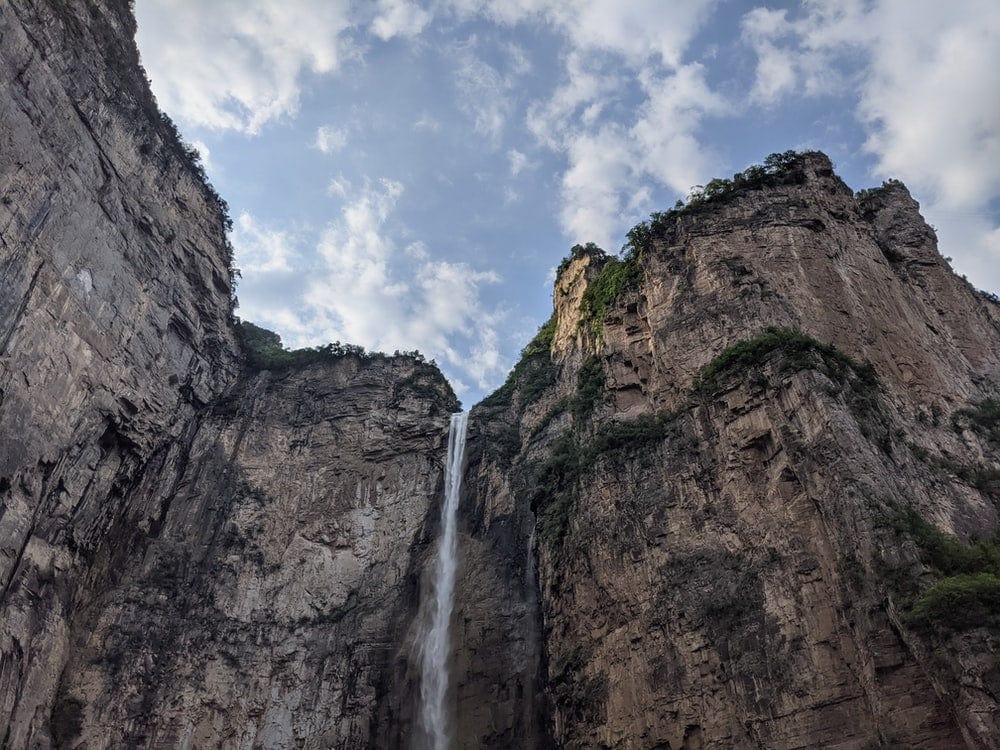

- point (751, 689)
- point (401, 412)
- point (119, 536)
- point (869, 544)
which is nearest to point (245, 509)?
point (119, 536)

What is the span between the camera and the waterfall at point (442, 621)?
25.3 meters

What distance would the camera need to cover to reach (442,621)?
1093 inches

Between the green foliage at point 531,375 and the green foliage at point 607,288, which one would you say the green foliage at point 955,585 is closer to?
the green foliage at point 607,288

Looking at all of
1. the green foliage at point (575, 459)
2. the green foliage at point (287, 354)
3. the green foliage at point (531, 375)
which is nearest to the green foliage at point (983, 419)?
the green foliage at point (575, 459)

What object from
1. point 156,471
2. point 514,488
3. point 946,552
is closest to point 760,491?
point 946,552

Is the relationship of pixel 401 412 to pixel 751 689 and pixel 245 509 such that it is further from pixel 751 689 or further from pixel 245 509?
pixel 751 689

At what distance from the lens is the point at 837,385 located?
20.4 m

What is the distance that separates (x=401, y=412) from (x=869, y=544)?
883 inches

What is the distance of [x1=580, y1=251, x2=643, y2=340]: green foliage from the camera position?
2977cm

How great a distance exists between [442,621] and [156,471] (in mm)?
12831

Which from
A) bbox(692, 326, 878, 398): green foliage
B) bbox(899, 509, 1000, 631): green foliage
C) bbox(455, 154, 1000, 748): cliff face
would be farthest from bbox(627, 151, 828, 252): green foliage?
bbox(899, 509, 1000, 631): green foliage

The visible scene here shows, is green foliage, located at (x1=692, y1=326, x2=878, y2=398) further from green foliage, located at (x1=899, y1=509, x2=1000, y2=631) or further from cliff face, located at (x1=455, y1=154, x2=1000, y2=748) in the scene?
green foliage, located at (x1=899, y1=509, x2=1000, y2=631)

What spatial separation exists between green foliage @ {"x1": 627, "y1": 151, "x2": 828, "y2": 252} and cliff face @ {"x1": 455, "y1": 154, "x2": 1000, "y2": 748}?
0.42 ft

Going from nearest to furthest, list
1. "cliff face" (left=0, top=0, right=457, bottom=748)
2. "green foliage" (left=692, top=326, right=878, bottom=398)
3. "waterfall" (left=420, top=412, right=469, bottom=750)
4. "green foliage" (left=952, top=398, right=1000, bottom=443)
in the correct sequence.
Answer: "green foliage" (left=692, top=326, right=878, bottom=398) < "cliff face" (left=0, top=0, right=457, bottom=748) < "green foliage" (left=952, top=398, right=1000, bottom=443) < "waterfall" (left=420, top=412, right=469, bottom=750)
